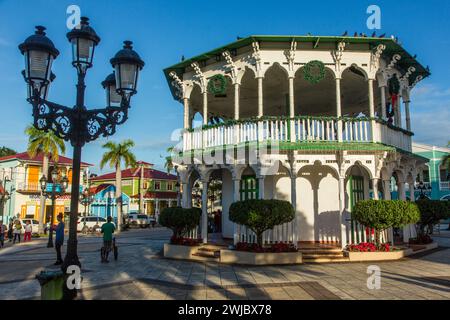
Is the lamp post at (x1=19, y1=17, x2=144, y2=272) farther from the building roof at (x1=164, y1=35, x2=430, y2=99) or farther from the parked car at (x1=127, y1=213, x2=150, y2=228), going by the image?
the parked car at (x1=127, y1=213, x2=150, y2=228)

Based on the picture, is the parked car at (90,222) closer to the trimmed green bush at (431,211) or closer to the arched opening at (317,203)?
the arched opening at (317,203)

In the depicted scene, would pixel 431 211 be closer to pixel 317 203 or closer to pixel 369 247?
pixel 369 247

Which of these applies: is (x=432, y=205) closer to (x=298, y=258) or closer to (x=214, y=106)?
(x=298, y=258)

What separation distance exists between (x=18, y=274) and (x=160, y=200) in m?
46.7

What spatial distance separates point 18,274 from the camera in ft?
37.1

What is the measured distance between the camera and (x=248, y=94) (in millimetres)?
18844

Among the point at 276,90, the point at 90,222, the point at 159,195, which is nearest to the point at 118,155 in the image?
the point at 90,222

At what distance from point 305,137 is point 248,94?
5.64 m

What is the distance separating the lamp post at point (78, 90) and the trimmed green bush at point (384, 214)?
8885 mm

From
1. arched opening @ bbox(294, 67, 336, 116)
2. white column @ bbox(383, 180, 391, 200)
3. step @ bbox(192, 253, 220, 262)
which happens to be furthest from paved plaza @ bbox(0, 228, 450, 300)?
arched opening @ bbox(294, 67, 336, 116)

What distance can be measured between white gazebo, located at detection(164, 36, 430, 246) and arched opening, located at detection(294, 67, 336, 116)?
0.14 meters

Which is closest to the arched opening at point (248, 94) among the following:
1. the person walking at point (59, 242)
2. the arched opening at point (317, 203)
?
the arched opening at point (317, 203)

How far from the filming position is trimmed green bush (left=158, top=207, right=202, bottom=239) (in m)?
14.6
